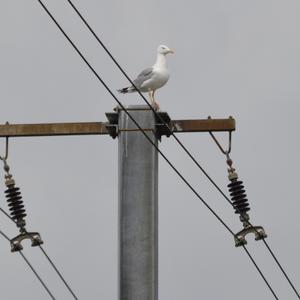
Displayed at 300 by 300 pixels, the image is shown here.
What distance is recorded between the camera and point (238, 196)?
46.7 feet

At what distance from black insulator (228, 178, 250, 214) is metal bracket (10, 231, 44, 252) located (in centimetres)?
241

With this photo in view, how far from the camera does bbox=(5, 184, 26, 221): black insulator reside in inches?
552

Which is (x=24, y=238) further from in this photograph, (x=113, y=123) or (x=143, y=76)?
(x=143, y=76)

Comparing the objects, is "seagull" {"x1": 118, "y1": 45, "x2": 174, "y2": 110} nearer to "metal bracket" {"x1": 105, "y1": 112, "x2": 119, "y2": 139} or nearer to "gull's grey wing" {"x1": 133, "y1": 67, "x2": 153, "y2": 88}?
"gull's grey wing" {"x1": 133, "y1": 67, "x2": 153, "y2": 88}

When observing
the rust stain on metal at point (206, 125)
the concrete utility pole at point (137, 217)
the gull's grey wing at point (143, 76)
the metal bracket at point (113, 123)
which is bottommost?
the concrete utility pole at point (137, 217)

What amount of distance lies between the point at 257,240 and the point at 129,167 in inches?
78.2

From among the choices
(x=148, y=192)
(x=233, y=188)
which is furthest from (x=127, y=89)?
(x=148, y=192)

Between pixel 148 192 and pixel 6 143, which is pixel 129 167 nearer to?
pixel 148 192

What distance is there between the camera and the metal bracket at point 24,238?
13672 mm

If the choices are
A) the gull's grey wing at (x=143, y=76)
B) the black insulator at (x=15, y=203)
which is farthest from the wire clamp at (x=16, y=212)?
the gull's grey wing at (x=143, y=76)

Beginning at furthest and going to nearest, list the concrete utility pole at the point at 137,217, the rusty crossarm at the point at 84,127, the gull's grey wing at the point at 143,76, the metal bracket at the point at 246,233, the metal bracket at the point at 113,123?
the gull's grey wing at the point at 143,76 < the metal bracket at the point at 246,233 < the rusty crossarm at the point at 84,127 < the metal bracket at the point at 113,123 < the concrete utility pole at the point at 137,217

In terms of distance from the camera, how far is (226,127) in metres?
13.9

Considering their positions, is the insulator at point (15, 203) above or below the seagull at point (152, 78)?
below

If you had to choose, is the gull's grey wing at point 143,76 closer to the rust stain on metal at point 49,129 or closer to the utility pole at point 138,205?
the rust stain on metal at point 49,129
